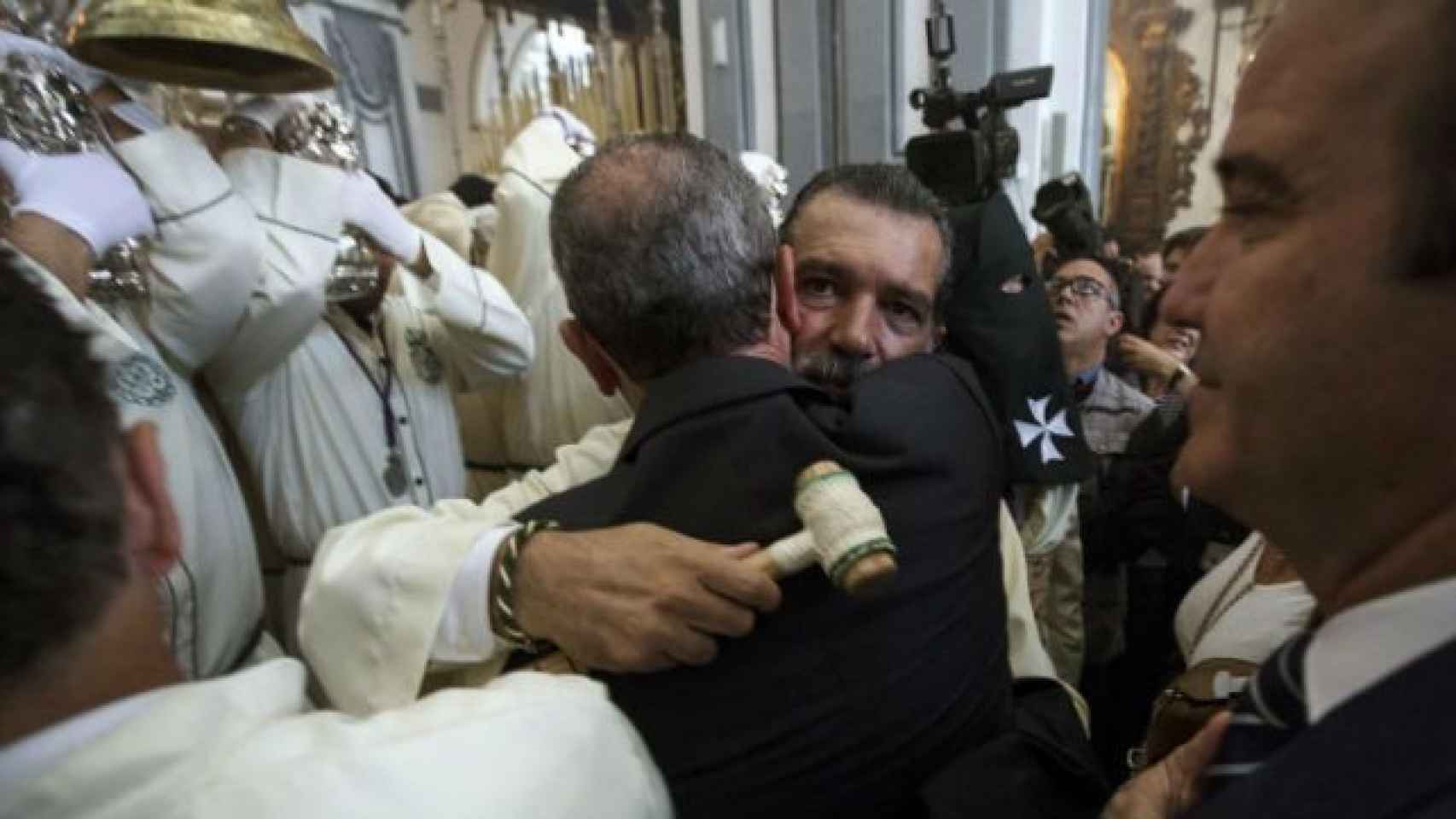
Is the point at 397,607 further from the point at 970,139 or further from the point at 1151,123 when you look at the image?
the point at 1151,123

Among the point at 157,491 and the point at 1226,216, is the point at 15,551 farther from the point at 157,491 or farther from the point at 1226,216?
the point at 1226,216

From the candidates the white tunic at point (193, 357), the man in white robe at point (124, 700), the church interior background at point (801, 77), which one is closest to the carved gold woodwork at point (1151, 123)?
the church interior background at point (801, 77)

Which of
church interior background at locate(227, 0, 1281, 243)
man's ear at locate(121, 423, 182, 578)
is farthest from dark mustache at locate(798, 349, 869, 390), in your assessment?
church interior background at locate(227, 0, 1281, 243)

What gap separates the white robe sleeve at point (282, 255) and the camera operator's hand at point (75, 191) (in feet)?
0.77

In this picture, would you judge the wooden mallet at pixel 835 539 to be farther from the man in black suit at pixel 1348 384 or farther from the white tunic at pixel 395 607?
the white tunic at pixel 395 607

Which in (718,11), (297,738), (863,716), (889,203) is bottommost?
(863,716)

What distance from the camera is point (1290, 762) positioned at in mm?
449

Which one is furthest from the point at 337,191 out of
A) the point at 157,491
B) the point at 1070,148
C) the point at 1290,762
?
the point at 1070,148

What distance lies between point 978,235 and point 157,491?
155cm

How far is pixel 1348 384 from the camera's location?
1.58ft

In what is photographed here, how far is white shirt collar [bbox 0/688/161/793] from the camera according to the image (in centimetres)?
46

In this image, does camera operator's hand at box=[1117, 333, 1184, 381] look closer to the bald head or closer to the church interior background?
the church interior background

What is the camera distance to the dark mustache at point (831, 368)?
1361 millimetres

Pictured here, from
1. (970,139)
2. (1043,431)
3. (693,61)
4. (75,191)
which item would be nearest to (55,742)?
(75,191)
